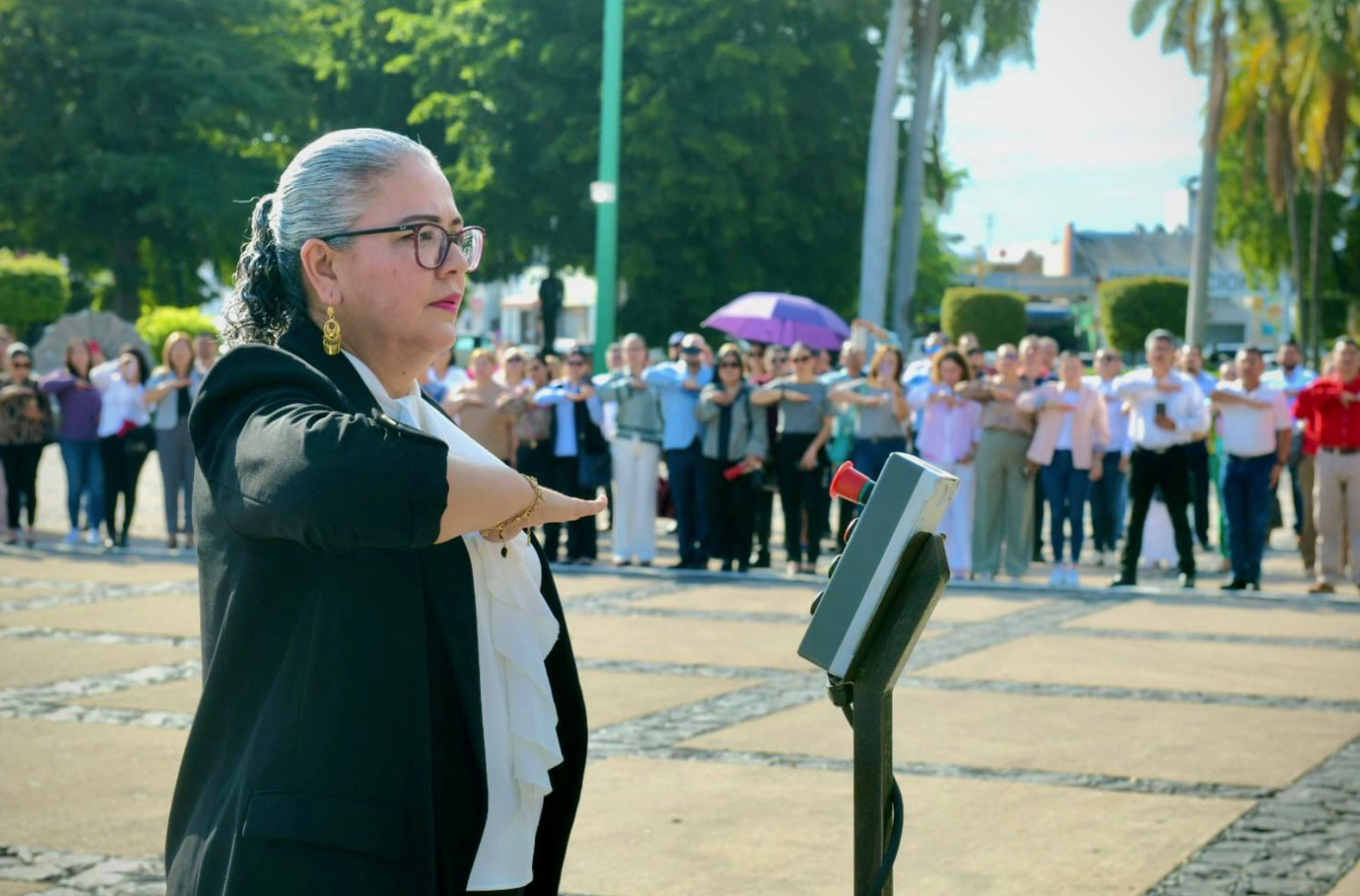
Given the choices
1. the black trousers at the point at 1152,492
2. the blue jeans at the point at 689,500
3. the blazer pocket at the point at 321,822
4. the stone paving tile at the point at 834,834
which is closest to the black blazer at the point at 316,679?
the blazer pocket at the point at 321,822

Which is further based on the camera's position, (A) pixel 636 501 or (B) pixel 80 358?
(B) pixel 80 358

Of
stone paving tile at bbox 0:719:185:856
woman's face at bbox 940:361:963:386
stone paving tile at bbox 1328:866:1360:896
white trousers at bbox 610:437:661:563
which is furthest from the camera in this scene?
white trousers at bbox 610:437:661:563

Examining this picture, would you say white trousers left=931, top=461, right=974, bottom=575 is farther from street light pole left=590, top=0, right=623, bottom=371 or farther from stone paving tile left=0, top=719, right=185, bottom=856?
stone paving tile left=0, top=719, right=185, bottom=856

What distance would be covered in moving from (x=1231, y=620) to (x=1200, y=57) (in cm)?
2619

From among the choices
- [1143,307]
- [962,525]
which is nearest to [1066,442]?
[962,525]

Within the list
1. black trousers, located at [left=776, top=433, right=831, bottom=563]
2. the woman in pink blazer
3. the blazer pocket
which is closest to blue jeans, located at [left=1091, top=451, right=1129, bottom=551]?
the woman in pink blazer

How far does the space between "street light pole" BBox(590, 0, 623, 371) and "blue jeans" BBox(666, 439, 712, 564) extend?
7237 mm

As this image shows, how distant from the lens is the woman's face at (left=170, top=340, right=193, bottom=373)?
16.2 meters

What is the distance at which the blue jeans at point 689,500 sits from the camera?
51.7ft

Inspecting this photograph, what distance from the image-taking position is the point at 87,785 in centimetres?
668

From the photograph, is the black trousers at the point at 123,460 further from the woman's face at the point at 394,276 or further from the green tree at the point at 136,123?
the green tree at the point at 136,123

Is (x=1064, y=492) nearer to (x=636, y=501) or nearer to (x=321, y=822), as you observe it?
(x=636, y=501)

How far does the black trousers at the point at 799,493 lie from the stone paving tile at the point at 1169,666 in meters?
4.30

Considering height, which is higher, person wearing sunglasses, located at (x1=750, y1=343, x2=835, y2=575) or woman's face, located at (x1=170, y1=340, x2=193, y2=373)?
woman's face, located at (x1=170, y1=340, x2=193, y2=373)
